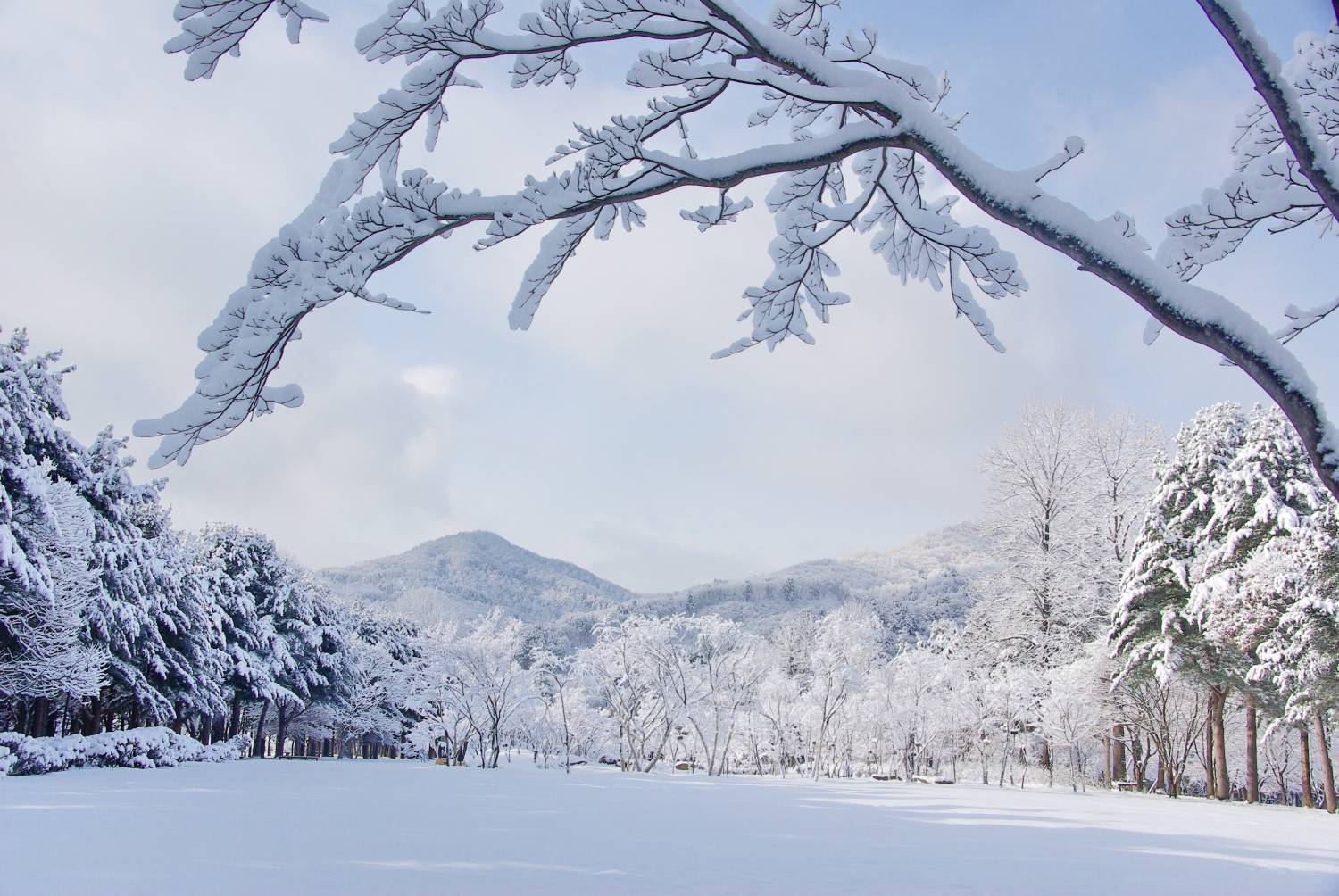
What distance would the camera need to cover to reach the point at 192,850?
6148 millimetres

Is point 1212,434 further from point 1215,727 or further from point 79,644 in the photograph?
point 79,644

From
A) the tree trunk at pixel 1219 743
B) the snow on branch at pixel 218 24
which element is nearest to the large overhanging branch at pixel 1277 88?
the snow on branch at pixel 218 24

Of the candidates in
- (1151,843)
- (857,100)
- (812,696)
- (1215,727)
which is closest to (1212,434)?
(1215,727)

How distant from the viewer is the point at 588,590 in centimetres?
17188

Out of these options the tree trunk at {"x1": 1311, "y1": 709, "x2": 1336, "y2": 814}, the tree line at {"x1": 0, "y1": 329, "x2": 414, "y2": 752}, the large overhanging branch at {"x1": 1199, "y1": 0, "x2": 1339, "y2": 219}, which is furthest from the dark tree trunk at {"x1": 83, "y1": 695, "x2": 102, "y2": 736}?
the tree trunk at {"x1": 1311, "y1": 709, "x2": 1336, "y2": 814}

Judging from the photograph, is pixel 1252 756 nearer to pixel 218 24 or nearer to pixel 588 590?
pixel 218 24

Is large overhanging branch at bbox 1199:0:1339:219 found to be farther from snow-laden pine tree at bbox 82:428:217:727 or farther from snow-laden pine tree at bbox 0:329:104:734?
snow-laden pine tree at bbox 82:428:217:727

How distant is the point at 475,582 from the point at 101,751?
14955cm

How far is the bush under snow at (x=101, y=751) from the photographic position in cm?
1434

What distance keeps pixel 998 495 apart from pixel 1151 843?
20849 mm

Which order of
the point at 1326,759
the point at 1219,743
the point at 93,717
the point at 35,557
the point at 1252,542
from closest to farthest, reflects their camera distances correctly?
the point at 35,557
the point at 1326,759
the point at 1252,542
the point at 1219,743
the point at 93,717

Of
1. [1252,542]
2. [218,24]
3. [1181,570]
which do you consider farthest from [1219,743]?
[218,24]

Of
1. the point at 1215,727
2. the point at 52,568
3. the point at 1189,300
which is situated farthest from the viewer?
the point at 1215,727

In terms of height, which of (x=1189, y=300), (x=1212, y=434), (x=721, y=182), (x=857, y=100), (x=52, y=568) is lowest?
(x=52, y=568)
